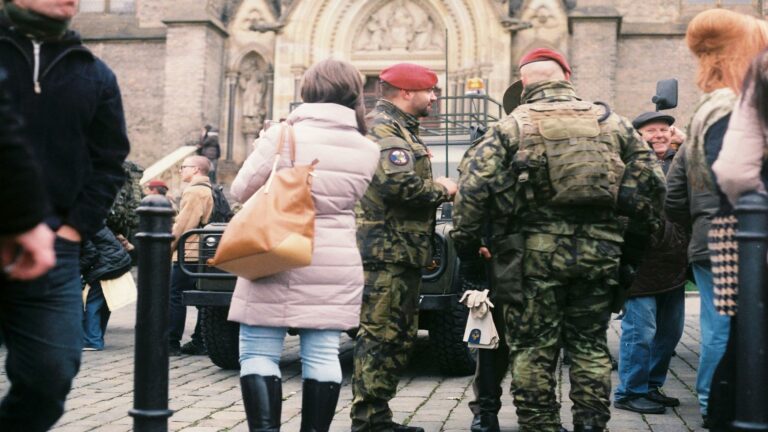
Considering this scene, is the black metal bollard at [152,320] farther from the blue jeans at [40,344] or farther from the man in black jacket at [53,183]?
the blue jeans at [40,344]

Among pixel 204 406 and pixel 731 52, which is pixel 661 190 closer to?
pixel 731 52

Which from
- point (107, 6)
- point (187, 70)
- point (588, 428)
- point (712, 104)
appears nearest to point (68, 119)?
point (712, 104)

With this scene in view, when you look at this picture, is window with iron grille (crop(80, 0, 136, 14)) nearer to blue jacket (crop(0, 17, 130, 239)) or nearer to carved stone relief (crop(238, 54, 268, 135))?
carved stone relief (crop(238, 54, 268, 135))

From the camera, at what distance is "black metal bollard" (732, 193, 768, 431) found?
11.0ft

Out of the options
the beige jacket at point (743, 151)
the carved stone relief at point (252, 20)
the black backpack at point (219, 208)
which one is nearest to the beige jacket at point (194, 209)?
the black backpack at point (219, 208)

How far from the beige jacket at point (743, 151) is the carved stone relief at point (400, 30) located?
20798 millimetres

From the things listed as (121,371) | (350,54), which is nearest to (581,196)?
(121,371)

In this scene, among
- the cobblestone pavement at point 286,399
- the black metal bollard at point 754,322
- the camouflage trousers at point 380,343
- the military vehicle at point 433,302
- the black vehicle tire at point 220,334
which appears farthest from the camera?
the black vehicle tire at point 220,334

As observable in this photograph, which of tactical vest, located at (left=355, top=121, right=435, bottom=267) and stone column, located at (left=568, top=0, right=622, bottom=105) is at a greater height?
stone column, located at (left=568, top=0, right=622, bottom=105)

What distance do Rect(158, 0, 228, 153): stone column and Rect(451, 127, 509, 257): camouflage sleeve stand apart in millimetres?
19891

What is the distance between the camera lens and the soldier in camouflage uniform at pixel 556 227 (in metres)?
4.53

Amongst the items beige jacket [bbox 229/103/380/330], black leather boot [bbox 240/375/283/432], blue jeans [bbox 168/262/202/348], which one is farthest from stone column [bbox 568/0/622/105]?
black leather boot [bbox 240/375/283/432]

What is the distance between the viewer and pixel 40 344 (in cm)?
309

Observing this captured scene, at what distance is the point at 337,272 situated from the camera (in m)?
4.23
